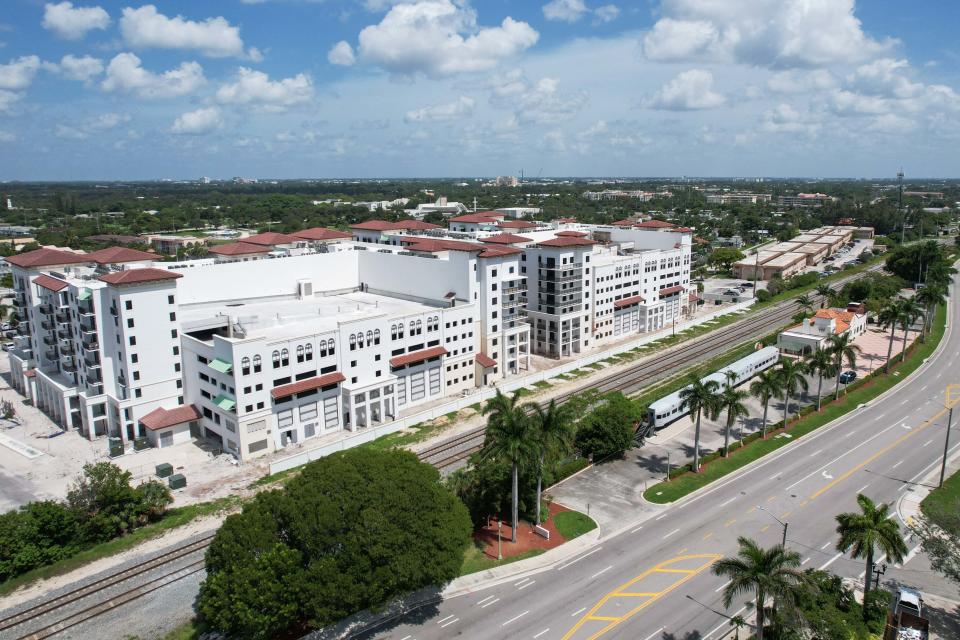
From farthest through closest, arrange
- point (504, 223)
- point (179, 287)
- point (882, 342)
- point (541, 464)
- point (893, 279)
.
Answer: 1. point (893, 279)
2. point (504, 223)
3. point (882, 342)
4. point (179, 287)
5. point (541, 464)

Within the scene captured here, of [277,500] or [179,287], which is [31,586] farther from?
[179,287]

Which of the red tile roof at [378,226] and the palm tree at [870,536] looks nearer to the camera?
the palm tree at [870,536]

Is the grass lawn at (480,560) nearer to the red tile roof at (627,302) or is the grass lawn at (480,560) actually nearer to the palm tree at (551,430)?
the palm tree at (551,430)

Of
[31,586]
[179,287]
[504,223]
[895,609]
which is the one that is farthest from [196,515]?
[504,223]

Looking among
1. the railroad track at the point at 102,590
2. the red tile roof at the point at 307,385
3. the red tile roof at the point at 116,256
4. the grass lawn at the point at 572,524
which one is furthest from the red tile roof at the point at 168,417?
the grass lawn at the point at 572,524

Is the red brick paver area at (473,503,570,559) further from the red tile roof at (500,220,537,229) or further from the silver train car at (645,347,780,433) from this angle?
the red tile roof at (500,220,537,229)

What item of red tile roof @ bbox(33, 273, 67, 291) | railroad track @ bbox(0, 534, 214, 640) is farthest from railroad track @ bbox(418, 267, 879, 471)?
red tile roof @ bbox(33, 273, 67, 291)
